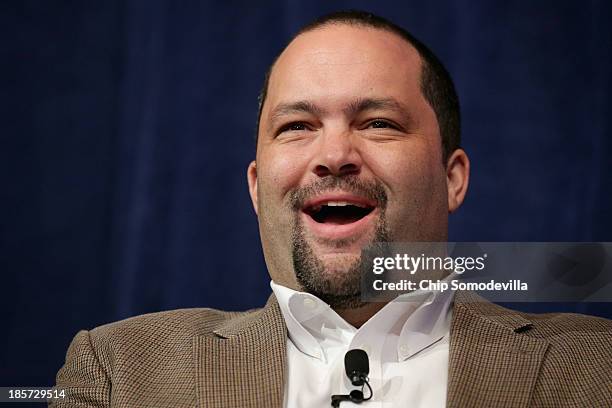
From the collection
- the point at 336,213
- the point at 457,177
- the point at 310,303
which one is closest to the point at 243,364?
the point at 310,303

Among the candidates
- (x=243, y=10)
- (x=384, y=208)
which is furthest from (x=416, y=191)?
(x=243, y=10)

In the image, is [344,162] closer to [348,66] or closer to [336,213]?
[336,213]

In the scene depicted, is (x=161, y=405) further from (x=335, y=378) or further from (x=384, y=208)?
(x=384, y=208)

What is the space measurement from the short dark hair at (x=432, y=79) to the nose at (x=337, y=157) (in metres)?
0.29

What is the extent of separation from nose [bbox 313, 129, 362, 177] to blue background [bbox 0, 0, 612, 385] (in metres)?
0.59

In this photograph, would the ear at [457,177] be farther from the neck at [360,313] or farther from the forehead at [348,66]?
the neck at [360,313]

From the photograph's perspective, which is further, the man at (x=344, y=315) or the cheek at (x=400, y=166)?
the cheek at (x=400, y=166)

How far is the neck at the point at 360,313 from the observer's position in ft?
6.25

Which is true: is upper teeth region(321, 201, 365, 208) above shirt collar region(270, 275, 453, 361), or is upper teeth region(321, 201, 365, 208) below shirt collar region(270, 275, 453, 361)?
above

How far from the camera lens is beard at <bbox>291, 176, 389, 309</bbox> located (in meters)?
1.84

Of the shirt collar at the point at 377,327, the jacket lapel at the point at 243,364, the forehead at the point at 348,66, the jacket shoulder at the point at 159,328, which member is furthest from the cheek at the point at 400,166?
the jacket shoulder at the point at 159,328

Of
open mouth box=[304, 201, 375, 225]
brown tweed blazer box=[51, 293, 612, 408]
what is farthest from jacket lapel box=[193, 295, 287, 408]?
open mouth box=[304, 201, 375, 225]

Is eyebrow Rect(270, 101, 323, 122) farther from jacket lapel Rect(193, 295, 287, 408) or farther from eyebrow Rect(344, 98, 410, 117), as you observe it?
jacket lapel Rect(193, 295, 287, 408)

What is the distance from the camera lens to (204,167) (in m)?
2.41
